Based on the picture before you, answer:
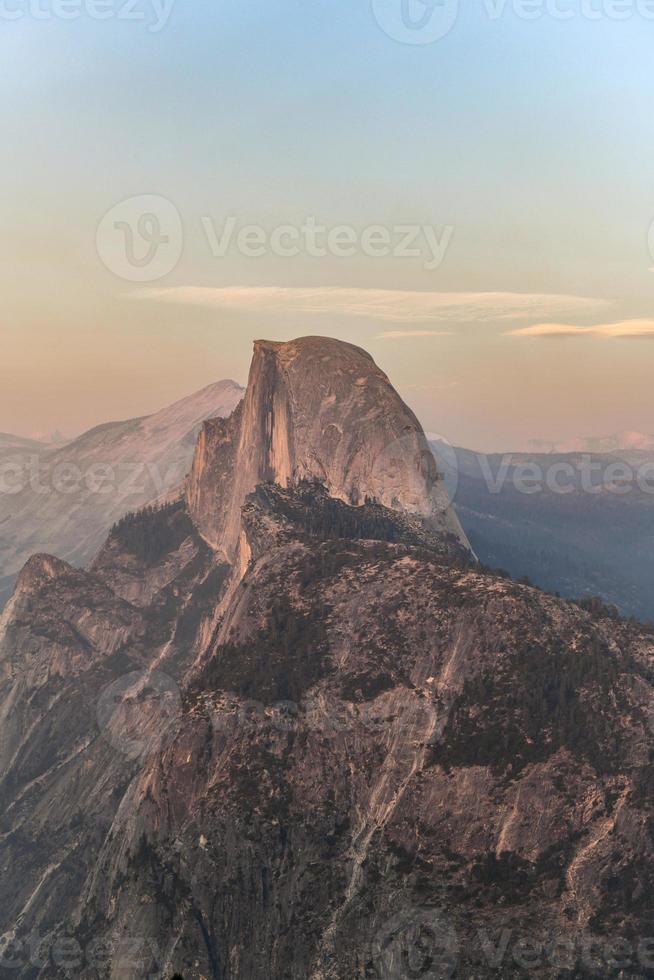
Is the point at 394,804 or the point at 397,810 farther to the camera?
the point at 394,804

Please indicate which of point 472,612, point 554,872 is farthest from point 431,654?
point 554,872

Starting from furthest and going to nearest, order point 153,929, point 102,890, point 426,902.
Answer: point 102,890, point 153,929, point 426,902

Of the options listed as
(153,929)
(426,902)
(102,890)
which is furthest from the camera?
(102,890)

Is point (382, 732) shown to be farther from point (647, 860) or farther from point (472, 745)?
point (647, 860)

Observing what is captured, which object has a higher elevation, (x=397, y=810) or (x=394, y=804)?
(x=394, y=804)

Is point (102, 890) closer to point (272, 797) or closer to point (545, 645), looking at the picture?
point (272, 797)

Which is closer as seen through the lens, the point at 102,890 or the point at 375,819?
the point at 375,819

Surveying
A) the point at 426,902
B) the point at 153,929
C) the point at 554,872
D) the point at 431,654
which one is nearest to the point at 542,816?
the point at 554,872

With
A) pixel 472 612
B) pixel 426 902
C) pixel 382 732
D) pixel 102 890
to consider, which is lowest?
pixel 102 890

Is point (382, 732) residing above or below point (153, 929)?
above

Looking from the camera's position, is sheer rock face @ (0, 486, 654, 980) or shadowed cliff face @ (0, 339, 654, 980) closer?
shadowed cliff face @ (0, 339, 654, 980)

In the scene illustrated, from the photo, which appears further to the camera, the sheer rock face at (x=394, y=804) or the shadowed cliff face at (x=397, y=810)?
the sheer rock face at (x=394, y=804)
